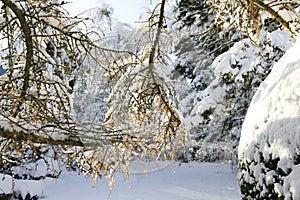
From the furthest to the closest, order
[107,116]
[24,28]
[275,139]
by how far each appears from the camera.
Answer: [107,116], [24,28], [275,139]

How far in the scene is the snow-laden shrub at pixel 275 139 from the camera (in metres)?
2.32

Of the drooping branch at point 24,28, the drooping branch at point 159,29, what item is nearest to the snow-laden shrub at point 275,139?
the drooping branch at point 159,29

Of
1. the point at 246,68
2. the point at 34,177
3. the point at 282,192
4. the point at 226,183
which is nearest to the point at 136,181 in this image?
the point at 226,183

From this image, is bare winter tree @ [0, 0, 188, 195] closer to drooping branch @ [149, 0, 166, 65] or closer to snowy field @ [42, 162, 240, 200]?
drooping branch @ [149, 0, 166, 65]

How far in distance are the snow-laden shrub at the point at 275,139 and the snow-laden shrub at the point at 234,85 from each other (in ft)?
5.52

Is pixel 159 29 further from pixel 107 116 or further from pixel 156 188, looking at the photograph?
pixel 156 188

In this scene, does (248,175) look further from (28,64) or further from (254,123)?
(28,64)

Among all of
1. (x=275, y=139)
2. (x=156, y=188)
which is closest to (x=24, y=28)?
(x=275, y=139)

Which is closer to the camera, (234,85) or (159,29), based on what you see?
(159,29)

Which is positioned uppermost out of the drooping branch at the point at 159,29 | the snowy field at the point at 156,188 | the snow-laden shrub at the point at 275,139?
the drooping branch at the point at 159,29

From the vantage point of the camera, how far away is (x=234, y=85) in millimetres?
9141

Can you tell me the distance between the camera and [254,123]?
9.18 ft

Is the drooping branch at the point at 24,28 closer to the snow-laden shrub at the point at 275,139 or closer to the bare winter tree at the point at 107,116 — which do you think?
the bare winter tree at the point at 107,116

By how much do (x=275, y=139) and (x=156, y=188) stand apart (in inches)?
336
